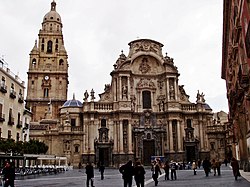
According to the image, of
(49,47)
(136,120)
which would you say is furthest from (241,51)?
(49,47)

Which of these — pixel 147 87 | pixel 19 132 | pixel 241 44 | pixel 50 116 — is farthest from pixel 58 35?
pixel 241 44

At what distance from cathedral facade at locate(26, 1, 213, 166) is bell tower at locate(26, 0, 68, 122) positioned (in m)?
15.9

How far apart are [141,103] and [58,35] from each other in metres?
37.7

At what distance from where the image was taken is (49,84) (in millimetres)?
72875

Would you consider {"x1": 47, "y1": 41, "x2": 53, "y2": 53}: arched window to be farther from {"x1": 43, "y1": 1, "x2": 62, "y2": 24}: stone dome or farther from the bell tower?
{"x1": 43, "y1": 1, "x2": 62, "y2": 24}: stone dome

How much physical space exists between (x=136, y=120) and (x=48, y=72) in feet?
107

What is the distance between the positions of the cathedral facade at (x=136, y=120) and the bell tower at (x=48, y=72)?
15.9m

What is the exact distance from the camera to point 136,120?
5038cm

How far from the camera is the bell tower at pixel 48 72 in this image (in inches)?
2785

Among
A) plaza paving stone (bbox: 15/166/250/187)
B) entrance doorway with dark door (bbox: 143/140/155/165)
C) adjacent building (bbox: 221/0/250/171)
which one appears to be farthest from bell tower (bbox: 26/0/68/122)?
adjacent building (bbox: 221/0/250/171)

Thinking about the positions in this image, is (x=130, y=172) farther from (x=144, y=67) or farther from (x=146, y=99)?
(x=144, y=67)

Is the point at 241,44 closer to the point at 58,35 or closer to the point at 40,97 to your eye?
the point at 40,97

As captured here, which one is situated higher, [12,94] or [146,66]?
[146,66]

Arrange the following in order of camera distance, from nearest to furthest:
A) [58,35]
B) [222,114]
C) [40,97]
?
[40,97] → [58,35] → [222,114]
